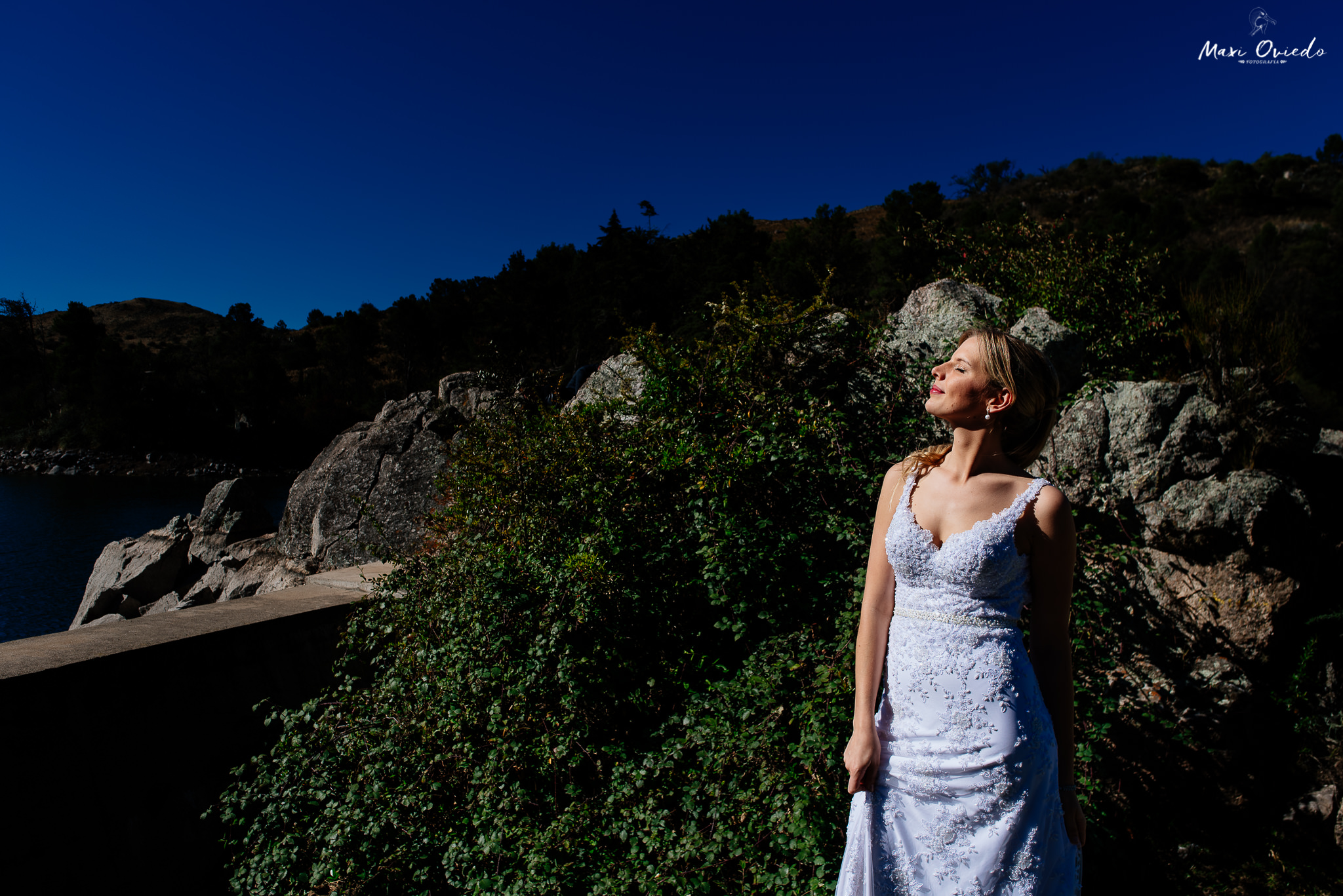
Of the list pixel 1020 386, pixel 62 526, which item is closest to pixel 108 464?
pixel 62 526

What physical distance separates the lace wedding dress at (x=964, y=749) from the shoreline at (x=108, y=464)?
33.0 m

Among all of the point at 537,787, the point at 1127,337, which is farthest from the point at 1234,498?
the point at 537,787

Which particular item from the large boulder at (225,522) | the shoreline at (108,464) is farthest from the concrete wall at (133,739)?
the shoreline at (108,464)

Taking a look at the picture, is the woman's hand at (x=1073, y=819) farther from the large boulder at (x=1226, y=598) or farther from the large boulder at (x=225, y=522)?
the large boulder at (x=225, y=522)

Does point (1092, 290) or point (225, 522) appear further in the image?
point (225, 522)

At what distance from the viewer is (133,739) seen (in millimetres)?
2887

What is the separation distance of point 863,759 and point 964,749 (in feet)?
0.74

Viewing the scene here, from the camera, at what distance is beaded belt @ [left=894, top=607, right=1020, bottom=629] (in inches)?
61.2

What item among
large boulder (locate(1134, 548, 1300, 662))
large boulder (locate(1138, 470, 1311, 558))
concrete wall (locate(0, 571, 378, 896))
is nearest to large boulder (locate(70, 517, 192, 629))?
concrete wall (locate(0, 571, 378, 896))

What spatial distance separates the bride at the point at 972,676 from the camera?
1.48 m

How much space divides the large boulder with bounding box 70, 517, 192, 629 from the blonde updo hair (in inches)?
360

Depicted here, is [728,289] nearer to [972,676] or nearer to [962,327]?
[962,327]

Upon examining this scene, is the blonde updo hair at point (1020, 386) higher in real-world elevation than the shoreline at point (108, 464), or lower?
lower

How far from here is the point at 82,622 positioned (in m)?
7.32
